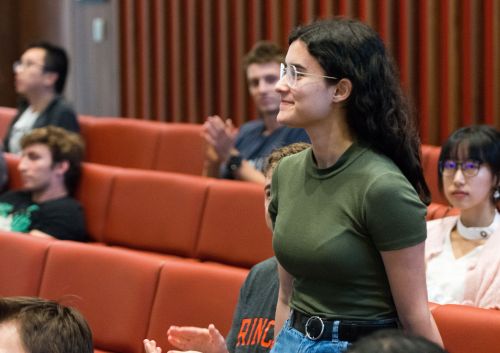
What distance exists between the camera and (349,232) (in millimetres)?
1253

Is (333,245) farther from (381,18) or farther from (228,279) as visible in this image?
(381,18)

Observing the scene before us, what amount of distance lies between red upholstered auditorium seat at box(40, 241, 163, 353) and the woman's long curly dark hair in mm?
918

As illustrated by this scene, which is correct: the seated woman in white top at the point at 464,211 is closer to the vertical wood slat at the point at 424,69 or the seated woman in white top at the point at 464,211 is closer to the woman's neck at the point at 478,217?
the woman's neck at the point at 478,217

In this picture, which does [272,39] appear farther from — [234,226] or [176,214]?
[234,226]

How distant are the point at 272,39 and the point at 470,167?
1.75 metres

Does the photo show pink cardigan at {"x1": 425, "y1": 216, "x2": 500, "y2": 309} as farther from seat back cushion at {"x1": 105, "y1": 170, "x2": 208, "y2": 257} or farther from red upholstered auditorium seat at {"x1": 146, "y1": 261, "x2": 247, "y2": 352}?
seat back cushion at {"x1": 105, "y1": 170, "x2": 208, "y2": 257}

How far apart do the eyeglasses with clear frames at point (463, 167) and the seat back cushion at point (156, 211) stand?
73 cm

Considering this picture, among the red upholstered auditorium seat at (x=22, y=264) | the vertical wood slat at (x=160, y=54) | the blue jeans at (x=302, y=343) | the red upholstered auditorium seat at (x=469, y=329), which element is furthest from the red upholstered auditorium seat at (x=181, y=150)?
A: the blue jeans at (x=302, y=343)

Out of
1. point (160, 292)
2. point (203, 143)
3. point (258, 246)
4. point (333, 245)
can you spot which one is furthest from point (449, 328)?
point (203, 143)

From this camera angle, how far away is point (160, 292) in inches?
82.0

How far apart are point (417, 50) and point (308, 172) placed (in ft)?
7.04

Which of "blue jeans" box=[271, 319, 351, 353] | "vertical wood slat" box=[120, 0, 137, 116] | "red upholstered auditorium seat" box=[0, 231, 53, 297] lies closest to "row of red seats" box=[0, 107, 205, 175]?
"vertical wood slat" box=[120, 0, 137, 116]

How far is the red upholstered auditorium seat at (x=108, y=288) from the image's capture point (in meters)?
2.11

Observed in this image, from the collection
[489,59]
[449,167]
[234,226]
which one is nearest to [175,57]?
[489,59]
